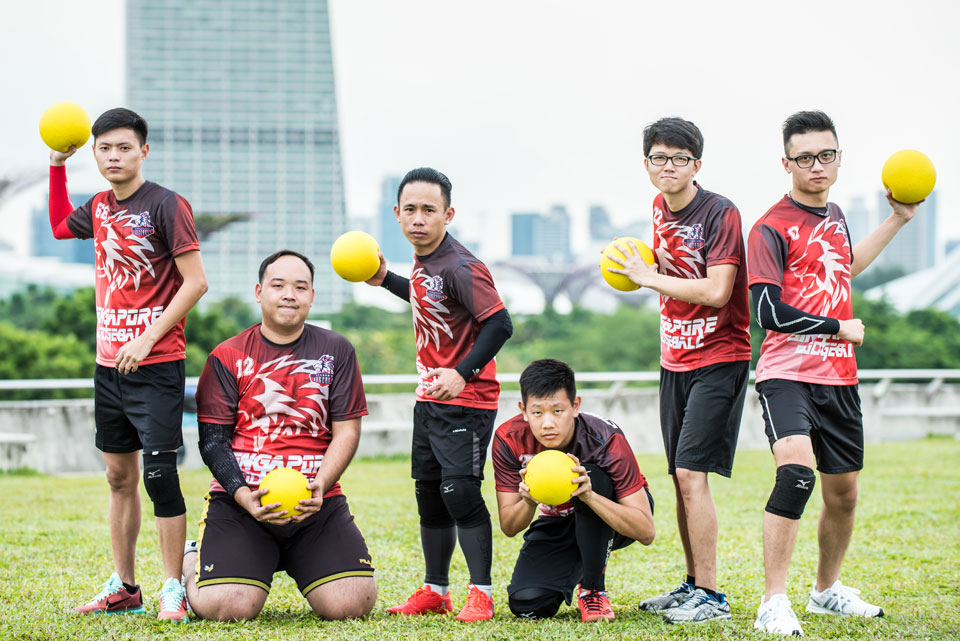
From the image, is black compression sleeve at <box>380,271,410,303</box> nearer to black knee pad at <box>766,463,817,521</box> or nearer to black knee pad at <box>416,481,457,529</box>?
black knee pad at <box>416,481,457,529</box>

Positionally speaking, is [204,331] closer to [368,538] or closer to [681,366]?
[368,538]

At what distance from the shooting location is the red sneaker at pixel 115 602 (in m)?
4.98

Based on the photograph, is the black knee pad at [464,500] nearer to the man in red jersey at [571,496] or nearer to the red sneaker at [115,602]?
the man in red jersey at [571,496]

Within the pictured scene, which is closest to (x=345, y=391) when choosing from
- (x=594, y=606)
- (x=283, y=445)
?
(x=283, y=445)

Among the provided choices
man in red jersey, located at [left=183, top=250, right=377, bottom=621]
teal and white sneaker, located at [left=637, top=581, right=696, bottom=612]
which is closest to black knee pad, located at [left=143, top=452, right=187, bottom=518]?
man in red jersey, located at [left=183, top=250, right=377, bottom=621]

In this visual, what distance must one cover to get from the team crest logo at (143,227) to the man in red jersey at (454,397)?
1.30 m

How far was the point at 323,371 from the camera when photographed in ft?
17.0

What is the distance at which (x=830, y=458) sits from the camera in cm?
488

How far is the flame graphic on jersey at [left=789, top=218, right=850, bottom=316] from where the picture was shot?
4824mm

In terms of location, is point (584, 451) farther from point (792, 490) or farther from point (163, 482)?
point (163, 482)

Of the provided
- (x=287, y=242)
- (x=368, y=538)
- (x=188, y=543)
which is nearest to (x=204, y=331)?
(x=368, y=538)

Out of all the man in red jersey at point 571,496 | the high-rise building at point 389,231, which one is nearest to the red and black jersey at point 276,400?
the man in red jersey at point 571,496

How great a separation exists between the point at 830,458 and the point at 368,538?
3946 millimetres

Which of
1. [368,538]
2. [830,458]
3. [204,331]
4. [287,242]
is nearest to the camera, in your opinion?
[830,458]
